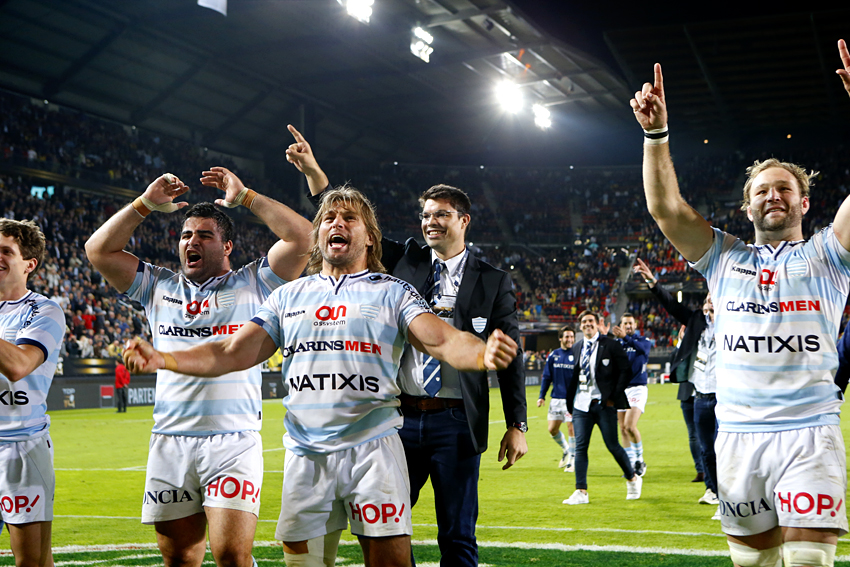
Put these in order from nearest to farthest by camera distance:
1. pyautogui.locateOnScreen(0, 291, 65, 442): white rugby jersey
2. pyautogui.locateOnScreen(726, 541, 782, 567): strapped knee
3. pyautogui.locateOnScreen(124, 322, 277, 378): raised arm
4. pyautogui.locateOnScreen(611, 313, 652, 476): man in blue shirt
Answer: pyautogui.locateOnScreen(124, 322, 277, 378): raised arm → pyautogui.locateOnScreen(726, 541, 782, 567): strapped knee → pyautogui.locateOnScreen(0, 291, 65, 442): white rugby jersey → pyautogui.locateOnScreen(611, 313, 652, 476): man in blue shirt

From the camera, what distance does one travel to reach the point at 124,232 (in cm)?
498

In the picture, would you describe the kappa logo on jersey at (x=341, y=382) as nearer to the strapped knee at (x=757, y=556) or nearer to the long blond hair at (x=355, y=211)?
the long blond hair at (x=355, y=211)

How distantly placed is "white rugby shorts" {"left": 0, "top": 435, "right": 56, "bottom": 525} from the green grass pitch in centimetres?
225

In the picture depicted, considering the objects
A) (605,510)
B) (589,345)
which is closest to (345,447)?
(605,510)

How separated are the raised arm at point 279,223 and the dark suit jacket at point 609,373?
599 centimetres

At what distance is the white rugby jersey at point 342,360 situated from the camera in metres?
3.72

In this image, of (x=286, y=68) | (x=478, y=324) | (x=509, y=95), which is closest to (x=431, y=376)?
(x=478, y=324)

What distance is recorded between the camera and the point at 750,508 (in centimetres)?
409

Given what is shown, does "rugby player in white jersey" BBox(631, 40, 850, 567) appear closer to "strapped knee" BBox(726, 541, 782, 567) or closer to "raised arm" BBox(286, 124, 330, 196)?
"strapped knee" BBox(726, 541, 782, 567)

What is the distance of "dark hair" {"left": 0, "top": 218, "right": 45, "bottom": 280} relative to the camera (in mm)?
4977

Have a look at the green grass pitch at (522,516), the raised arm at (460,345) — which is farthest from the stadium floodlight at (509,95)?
the raised arm at (460,345)

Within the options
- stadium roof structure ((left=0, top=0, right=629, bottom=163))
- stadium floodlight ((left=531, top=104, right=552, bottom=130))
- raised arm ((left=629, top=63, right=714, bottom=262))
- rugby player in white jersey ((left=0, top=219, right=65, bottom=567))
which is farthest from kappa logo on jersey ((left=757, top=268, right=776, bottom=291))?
stadium floodlight ((left=531, top=104, right=552, bottom=130))

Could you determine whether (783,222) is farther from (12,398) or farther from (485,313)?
(12,398)

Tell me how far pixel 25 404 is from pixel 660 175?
3.77 metres
